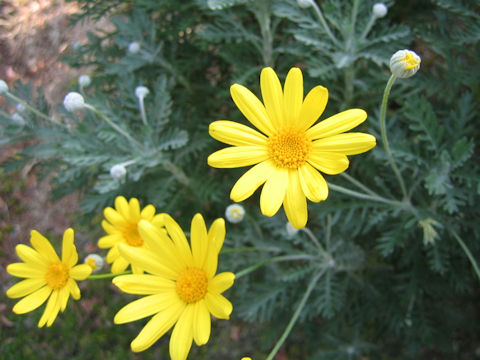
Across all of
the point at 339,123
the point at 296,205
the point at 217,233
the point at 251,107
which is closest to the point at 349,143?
the point at 339,123

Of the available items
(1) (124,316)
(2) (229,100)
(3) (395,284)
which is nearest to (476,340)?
(3) (395,284)

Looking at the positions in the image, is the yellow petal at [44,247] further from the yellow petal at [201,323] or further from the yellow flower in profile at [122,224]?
the yellow petal at [201,323]

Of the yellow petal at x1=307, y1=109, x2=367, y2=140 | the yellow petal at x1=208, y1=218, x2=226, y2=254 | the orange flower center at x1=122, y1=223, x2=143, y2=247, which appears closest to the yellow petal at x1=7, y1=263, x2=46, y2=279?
Result: the orange flower center at x1=122, y1=223, x2=143, y2=247

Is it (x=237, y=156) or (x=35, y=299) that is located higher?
(x=237, y=156)

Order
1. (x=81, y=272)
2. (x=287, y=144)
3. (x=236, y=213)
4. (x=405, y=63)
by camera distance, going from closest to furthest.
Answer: (x=405, y=63) → (x=287, y=144) → (x=81, y=272) → (x=236, y=213)

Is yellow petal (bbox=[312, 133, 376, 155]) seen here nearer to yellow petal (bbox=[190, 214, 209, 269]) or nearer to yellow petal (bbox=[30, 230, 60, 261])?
yellow petal (bbox=[190, 214, 209, 269])

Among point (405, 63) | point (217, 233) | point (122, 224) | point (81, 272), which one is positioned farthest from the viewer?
point (122, 224)

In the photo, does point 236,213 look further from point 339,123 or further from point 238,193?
point 339,123

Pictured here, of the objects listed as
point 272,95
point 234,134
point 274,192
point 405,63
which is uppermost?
point 405,63
